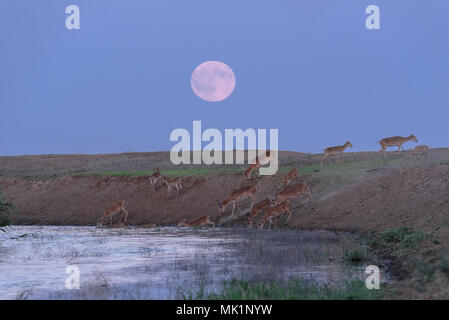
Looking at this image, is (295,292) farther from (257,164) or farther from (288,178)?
(257,164)

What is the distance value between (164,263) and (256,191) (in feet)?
60.9

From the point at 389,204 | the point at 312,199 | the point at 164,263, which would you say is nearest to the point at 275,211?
the point at 312,199

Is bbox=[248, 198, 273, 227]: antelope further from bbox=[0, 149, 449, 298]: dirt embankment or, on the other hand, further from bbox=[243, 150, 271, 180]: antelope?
bbox=[243, 150, 271, 180]: antelope

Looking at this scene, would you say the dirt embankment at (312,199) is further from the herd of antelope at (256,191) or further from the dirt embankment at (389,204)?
the herd of antelope at (256,191)

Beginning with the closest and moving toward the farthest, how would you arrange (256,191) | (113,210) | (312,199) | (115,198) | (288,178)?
(312,199) < (288,178) < (256,191) < (113,210) < (115,198)

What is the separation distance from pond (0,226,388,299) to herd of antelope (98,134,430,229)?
344 cm

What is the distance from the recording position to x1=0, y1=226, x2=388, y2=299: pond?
13109 millimetres

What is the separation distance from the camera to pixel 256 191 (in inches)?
1393

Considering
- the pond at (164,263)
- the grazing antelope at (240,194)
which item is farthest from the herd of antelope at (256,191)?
the pond at (164,263)

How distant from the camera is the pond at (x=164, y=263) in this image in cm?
1311

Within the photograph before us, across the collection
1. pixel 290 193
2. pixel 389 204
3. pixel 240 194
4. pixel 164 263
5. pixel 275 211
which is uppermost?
pixel 240 194

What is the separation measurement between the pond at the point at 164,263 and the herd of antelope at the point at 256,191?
11.3ft

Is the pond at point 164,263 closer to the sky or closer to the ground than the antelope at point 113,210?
closer to the ground

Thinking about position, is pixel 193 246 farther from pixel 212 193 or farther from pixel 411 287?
pixel 212 193
